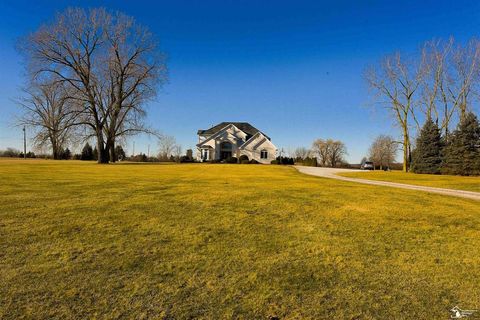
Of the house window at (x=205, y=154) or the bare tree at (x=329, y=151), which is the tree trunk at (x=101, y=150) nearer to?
the house window at (x=205, y=154)

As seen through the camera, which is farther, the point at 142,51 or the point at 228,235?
the point at 142,51

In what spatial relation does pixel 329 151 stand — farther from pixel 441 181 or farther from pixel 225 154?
pixel 441 181

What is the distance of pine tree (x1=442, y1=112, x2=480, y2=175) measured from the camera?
93.0 ft

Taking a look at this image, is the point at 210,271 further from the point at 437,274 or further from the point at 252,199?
the point at 252,199

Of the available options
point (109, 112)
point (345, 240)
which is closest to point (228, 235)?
point (345, 240)

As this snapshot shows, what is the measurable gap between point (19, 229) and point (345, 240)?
18.5 ft

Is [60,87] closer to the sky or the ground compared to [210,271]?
closer to the sky

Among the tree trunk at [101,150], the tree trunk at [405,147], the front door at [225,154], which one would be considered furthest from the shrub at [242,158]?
the tree trunk at [405,147]

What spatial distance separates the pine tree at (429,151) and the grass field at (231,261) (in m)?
28.7

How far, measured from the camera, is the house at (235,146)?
51.8m

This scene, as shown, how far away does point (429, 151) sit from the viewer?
3206 cm

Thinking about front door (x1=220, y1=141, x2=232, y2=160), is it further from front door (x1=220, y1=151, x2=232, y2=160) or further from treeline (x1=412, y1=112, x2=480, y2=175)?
treeline (x1=412, y1=112, x2=480, y2=175)

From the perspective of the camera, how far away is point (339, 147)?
94500mm

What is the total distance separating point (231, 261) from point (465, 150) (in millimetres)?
34026
